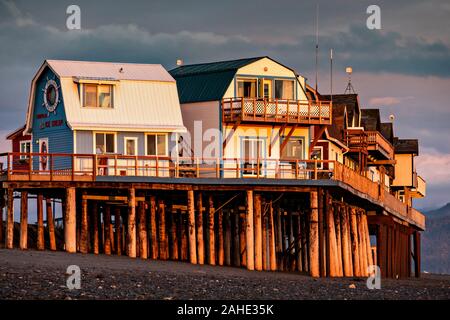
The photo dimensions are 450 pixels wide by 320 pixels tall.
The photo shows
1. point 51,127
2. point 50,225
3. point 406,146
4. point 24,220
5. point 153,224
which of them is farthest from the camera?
point 406,146

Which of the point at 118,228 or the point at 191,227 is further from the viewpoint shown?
the point at 118,228

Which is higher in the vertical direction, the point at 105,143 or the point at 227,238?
the point at 105,143

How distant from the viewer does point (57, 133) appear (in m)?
70.7

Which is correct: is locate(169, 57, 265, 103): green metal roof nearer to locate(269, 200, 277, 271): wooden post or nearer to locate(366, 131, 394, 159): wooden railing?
locate(269, 200, 277, 271): wooden post

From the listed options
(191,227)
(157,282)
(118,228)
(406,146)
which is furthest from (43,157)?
(406,146)

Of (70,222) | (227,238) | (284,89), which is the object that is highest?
(284,89)

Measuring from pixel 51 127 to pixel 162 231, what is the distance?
7.50 m

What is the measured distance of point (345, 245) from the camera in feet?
251

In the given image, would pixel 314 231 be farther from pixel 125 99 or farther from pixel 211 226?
pixel 125 99

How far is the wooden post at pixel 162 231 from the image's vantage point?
71750mm

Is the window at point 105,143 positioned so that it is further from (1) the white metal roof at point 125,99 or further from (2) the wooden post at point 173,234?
(2) the wooden post at point 173,234

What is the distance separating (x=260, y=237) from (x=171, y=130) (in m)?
6.83

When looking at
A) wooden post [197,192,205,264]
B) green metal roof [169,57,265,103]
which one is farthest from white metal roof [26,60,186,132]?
wooden post [197,192,205,264]
